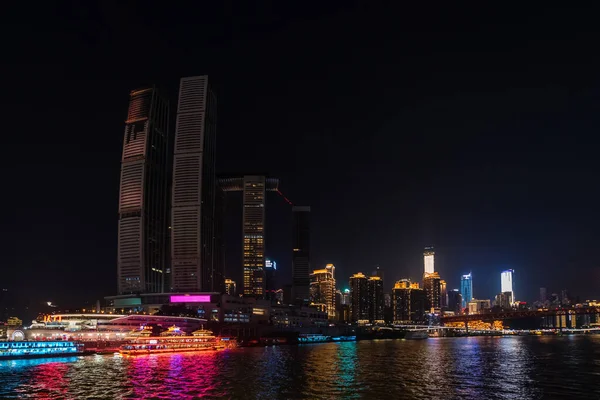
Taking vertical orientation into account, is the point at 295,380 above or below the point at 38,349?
above

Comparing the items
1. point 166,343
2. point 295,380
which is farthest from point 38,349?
point 295,380

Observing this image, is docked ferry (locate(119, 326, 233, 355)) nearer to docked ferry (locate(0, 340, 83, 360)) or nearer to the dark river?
docked ferry (locate(0, 340, 83, 360))

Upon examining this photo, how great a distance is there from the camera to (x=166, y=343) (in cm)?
14462

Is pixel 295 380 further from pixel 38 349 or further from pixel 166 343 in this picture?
pixel 38 349

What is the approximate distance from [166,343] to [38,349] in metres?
30.5

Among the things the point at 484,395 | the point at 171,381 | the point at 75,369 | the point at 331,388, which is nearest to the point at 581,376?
the point at 484,395

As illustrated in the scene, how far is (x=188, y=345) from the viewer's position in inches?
5965

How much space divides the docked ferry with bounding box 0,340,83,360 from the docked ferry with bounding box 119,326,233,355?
37.1 ft

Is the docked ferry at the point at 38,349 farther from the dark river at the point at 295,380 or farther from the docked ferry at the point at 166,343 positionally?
the docked ferry at the point at 166,343

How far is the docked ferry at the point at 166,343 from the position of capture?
133500mm

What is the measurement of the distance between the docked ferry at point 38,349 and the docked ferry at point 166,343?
1131 centimetres

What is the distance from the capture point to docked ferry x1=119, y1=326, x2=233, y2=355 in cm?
13350

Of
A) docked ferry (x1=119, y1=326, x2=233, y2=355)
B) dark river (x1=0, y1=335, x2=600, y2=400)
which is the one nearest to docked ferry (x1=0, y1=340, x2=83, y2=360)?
dark river (x1=0, y1=335, x2=600, y2=400)

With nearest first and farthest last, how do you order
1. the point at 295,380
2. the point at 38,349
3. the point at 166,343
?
the point at 295,380
the point at 38,349
the point at 166,343
